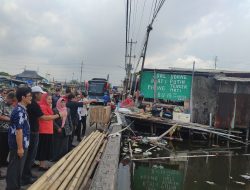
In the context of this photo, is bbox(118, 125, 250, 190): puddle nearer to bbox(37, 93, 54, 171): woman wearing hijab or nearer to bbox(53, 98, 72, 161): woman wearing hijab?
bbox(53, 98, 72, 161): woman wearing hijab

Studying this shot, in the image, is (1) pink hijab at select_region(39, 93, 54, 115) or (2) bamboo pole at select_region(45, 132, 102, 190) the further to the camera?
(1) pink hijab at select_region(39, 93, 54, 115)

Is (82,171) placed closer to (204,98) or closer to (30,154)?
(30,154)

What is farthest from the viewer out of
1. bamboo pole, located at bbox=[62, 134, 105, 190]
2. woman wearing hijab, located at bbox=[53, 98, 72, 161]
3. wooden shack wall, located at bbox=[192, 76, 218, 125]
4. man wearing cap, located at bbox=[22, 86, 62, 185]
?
wooden shack wall, located at bbox=[192, 76, 218, 125]

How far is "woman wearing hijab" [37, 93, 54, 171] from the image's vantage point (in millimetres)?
7055

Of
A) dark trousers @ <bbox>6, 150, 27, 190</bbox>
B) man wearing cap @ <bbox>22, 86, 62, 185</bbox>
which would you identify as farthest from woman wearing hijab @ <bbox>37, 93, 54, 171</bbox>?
dark trousers @ <bbox>6, 150, 27, 190</bbox>

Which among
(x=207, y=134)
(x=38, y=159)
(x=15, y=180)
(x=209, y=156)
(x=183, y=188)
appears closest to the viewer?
(x=15, y=180)

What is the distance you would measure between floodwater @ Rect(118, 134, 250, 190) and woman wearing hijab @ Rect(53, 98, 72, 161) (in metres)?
1.74

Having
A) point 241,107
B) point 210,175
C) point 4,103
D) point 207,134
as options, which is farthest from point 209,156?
point 4,103

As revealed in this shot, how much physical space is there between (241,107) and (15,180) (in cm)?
1607

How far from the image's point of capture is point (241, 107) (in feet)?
62.7

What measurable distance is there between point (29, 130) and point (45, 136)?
77.6 inches

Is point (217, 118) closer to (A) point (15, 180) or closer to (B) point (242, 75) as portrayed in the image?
(B) point (242, 75)

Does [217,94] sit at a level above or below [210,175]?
above

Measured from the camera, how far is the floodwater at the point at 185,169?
30.9 ft
